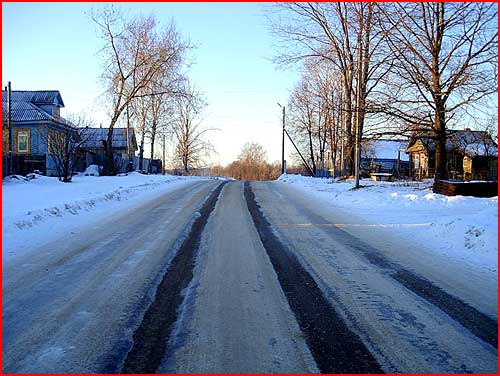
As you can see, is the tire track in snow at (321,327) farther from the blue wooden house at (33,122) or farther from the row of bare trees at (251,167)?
the row of bare trees at (251,167)

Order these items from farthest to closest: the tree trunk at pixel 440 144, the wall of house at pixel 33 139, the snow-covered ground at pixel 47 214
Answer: the wall of house at pixel 33 139 < the tree trunk at pixel 440 144 < the snow-covered ground at pixel 47 214

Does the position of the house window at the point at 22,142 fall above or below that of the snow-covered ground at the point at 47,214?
above

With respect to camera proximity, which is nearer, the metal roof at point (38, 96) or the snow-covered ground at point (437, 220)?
the snow-covered ground at point (437, 220)

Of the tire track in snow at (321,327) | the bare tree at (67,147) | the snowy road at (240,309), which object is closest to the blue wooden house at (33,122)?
the bare tree at (67,147)

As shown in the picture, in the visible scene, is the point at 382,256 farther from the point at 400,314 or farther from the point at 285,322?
the point at 285,322

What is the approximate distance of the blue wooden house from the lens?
3856cm

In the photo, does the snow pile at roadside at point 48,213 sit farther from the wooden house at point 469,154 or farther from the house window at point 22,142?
the house window at point 22,142

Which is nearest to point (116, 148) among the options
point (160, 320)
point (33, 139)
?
point (33, 139)

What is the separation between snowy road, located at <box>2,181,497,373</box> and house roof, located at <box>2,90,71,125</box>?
34721mm

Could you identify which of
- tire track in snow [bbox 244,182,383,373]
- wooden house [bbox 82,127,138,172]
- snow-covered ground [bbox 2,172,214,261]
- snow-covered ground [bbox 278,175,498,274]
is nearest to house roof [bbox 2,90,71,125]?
wooden house [bbox 82,127,138,172]

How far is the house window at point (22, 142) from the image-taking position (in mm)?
41406

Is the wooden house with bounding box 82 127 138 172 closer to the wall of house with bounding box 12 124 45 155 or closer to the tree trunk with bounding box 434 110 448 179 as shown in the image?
the wall of house with bounding box 12 124 45 155

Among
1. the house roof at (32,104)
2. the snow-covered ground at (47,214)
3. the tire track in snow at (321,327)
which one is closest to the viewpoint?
the tire track in snow at (321,327)

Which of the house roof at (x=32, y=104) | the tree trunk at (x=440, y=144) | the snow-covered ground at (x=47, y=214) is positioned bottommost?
the snow-covered ground at (x=47, y=214)
